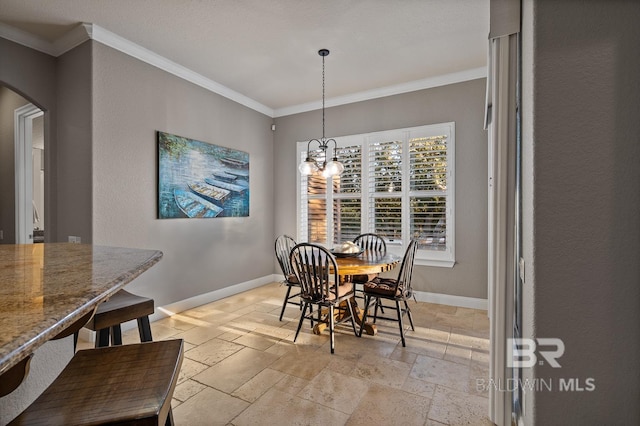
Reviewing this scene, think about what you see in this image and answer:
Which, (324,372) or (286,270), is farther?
(286,270)

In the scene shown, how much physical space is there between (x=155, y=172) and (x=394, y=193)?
2950 mm

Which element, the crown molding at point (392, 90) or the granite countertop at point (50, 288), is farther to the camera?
the crown molding at point (392, 90)

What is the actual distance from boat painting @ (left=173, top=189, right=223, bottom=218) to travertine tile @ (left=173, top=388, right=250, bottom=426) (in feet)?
7.43

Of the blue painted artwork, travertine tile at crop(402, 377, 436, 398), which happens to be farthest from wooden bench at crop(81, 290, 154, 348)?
A: the blue painted artwork

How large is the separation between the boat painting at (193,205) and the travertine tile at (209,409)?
2.27 meters

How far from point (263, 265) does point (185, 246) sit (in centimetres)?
155

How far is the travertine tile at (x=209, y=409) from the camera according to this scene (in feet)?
6.24

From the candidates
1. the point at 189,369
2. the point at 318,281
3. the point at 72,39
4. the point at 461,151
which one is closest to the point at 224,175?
the point at 72,39

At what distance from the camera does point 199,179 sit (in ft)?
13.3

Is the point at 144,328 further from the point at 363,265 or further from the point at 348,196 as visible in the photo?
the point at 348,196

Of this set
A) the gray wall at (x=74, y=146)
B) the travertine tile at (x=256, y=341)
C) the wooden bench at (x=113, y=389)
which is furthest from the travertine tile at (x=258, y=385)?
the gray wall at (x=74, y=146)

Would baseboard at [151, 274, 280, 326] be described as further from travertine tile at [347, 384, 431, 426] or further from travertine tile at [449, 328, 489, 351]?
travertine tile at [449, 328, 489, 351]

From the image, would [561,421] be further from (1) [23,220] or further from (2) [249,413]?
(1) [23,220]

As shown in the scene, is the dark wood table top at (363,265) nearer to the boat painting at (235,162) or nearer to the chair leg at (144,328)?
the chair leg at (144,328)
